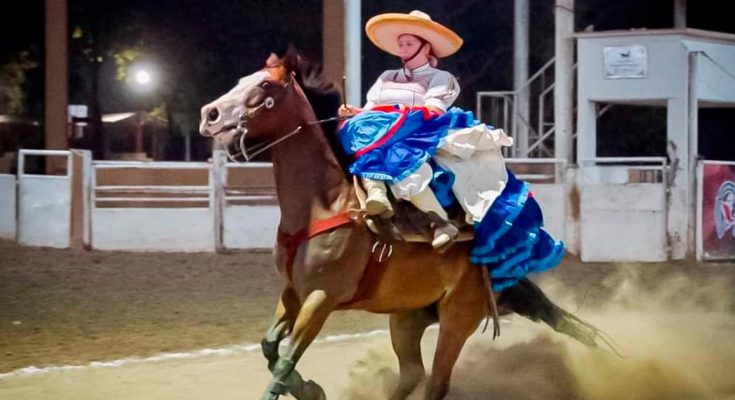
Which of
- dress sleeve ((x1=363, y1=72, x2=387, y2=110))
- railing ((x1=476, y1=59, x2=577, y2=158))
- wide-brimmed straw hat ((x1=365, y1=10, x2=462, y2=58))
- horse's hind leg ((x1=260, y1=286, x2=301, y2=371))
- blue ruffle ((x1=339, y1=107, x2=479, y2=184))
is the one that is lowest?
horse's hind leg ((x1=260, y1=286, x2=301, y2=371))

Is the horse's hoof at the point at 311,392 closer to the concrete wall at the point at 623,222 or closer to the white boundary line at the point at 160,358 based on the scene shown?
the white boundary line at the point at 160,358

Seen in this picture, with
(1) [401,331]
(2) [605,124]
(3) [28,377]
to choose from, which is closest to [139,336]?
(3) [28,377]

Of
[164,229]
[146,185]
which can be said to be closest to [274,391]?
[164,229]

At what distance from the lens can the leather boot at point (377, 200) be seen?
575 centimetres

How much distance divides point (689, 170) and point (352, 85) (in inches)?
202

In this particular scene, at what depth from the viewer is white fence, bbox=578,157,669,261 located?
50.7ft

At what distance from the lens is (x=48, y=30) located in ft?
62.5

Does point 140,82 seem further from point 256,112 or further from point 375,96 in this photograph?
point 256,112

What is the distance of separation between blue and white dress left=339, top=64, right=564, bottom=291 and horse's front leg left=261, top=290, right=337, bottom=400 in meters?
0.75

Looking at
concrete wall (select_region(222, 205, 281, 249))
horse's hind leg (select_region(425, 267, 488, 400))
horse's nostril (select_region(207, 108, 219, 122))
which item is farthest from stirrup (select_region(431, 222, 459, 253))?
concrete wall (select_region(222, 205, 281, 249))

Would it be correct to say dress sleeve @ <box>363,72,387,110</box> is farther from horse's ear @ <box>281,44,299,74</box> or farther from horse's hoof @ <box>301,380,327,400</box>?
horse's hoof @ <box>301,380,327,400</box>

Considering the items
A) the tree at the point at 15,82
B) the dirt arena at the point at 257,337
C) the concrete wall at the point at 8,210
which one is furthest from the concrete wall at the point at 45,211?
the tree at the point at 15,82

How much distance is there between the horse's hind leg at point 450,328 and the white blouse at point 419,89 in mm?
1015

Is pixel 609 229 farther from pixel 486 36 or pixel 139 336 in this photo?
pixel 486 36
